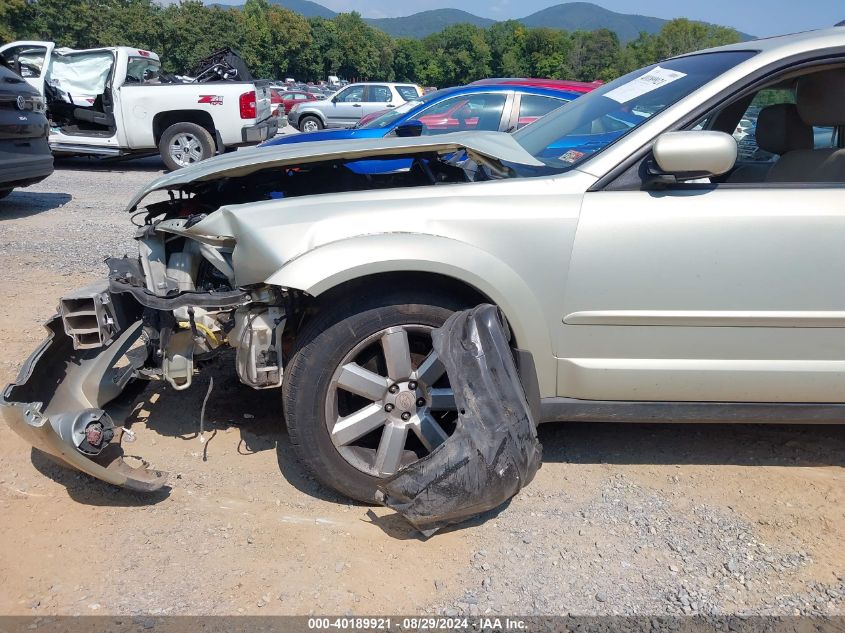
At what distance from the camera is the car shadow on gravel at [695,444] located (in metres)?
3.36

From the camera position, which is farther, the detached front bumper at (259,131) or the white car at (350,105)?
the white car at (350,105)

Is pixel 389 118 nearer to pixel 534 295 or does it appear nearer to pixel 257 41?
pixel 534 295

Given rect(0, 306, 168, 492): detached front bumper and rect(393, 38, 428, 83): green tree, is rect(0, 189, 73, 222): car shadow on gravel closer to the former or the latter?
rect(0, 306, 168, 492): detached front bumper

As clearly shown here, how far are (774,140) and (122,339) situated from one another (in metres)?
3.32

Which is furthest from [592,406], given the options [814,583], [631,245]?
[814,583]

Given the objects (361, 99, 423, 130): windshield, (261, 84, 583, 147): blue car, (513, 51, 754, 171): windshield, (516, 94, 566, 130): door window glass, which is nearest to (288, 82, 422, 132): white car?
(361, 99, 423, 130): windshield

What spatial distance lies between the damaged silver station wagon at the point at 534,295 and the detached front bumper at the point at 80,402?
0.01m

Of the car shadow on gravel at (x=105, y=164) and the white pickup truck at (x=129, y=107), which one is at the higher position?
the white pickup truck at (x=129, y=107)

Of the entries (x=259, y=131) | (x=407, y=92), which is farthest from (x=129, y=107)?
(x=407, y=92)

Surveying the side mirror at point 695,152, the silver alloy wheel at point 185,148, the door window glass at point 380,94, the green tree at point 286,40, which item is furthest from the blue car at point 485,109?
the green tree at point 286,40

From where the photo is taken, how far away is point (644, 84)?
329 centimetres

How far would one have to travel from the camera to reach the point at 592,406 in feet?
9.41

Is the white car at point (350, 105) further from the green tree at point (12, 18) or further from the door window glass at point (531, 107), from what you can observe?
the green tree at point (12, 18)

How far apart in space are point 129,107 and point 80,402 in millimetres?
9582
